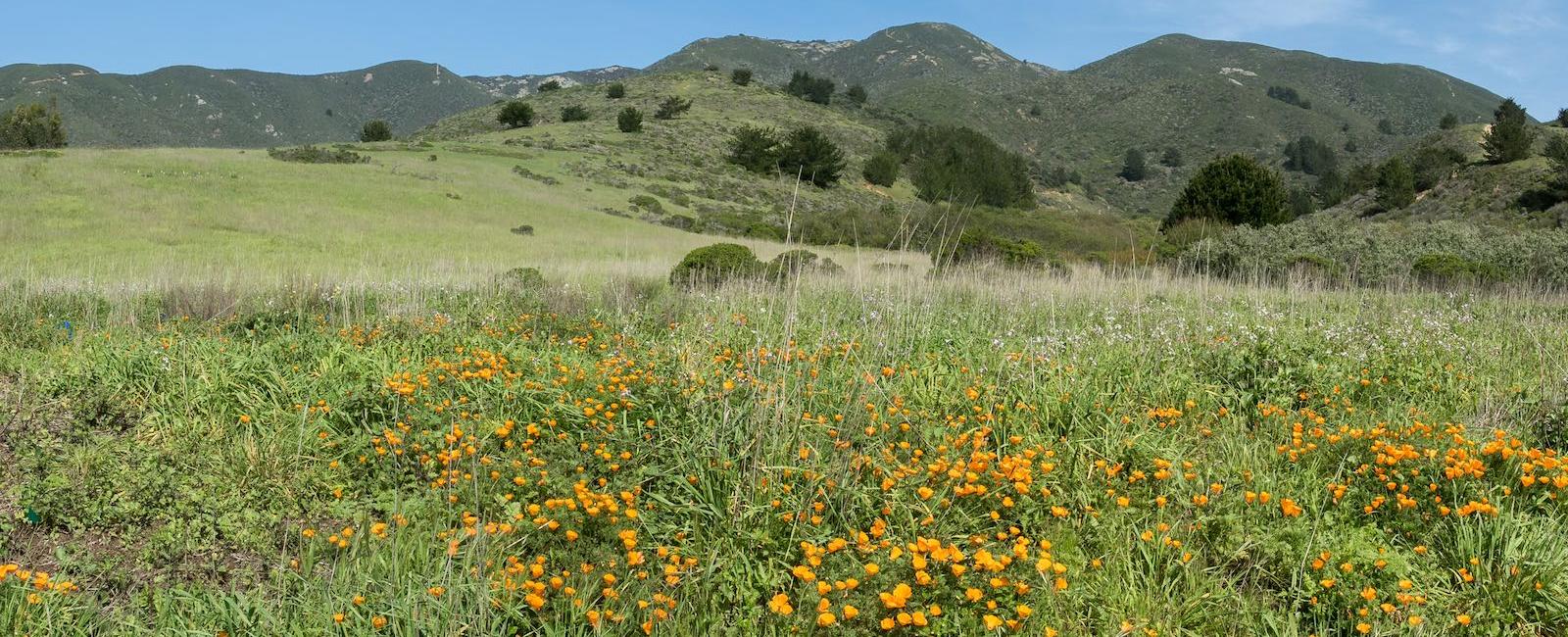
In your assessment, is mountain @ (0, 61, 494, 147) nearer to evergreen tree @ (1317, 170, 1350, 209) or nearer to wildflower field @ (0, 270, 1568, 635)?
evergreen tree @ (1317, 170, 1350, 209)

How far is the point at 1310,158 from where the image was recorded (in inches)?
3231

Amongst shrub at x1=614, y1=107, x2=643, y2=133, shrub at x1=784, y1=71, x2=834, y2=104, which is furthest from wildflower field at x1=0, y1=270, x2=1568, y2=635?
shrub at x1=784, y1=71, x2=834, y2=104

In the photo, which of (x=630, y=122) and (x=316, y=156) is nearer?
(x=316, y=156)

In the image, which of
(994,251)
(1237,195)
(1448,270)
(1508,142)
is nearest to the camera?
(1448,270)

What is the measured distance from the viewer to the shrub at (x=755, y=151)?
46031 mm

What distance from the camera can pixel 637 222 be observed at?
28938mm

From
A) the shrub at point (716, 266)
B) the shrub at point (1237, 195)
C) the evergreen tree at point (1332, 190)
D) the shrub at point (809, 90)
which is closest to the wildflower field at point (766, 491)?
the shrub at point (716, 266)

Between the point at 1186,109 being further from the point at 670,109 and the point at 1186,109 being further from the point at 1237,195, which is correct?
the point at 1237,195

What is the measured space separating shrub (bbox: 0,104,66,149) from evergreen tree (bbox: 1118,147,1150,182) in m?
78.2

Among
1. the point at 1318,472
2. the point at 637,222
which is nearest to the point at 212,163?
the point at 637,222

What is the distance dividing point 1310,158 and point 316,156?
79.7m

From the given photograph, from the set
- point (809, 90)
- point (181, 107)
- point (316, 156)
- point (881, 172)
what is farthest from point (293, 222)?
point (181, 107)

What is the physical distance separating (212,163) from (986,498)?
99.0 feet

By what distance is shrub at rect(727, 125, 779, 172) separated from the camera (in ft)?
151
